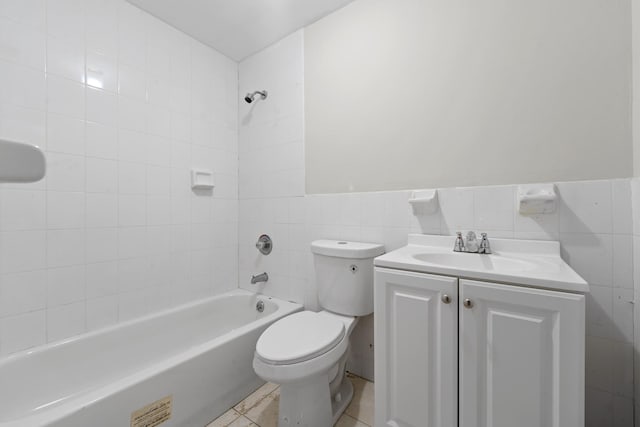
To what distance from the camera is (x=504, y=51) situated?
114cm

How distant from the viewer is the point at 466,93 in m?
1.23

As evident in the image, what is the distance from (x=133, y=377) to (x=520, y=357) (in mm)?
1356

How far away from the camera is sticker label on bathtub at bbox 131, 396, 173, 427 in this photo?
3.34 feet

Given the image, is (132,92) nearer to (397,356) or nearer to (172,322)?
(172,322)

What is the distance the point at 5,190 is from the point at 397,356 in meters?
1.80

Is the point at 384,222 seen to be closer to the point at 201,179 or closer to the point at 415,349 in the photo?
the point at 415,349

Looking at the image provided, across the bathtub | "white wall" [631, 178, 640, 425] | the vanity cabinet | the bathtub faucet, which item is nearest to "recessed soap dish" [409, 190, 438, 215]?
the vanity cabinet

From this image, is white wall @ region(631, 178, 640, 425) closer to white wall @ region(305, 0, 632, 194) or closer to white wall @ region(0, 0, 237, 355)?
white wall @ region(305, 0, 632, 194)

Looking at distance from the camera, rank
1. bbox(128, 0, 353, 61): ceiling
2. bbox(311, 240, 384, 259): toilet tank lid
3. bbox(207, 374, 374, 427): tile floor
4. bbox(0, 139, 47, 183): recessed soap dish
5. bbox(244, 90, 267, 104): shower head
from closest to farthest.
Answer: bbox(0, 139, 47, 183): recessed soap dish → bbox(207, 374, 374, 427): tile floor → bbox(311, 240, 384, 259): toilet tank lid → bbox(128, 0, 353, 61): ceiling → bbox(244, 90, 267, 104): shower head

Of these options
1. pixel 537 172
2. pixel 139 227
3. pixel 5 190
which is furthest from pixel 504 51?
pixel 5 190

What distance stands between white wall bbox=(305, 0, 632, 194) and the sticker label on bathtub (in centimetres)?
130

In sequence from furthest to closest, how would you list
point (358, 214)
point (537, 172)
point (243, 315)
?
point (243, 315)
point (358, 214)
point (537, 172)

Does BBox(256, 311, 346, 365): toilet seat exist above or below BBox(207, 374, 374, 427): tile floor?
above

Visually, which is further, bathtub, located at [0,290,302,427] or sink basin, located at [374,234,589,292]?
bathtub, located at [0,290,302,427]
